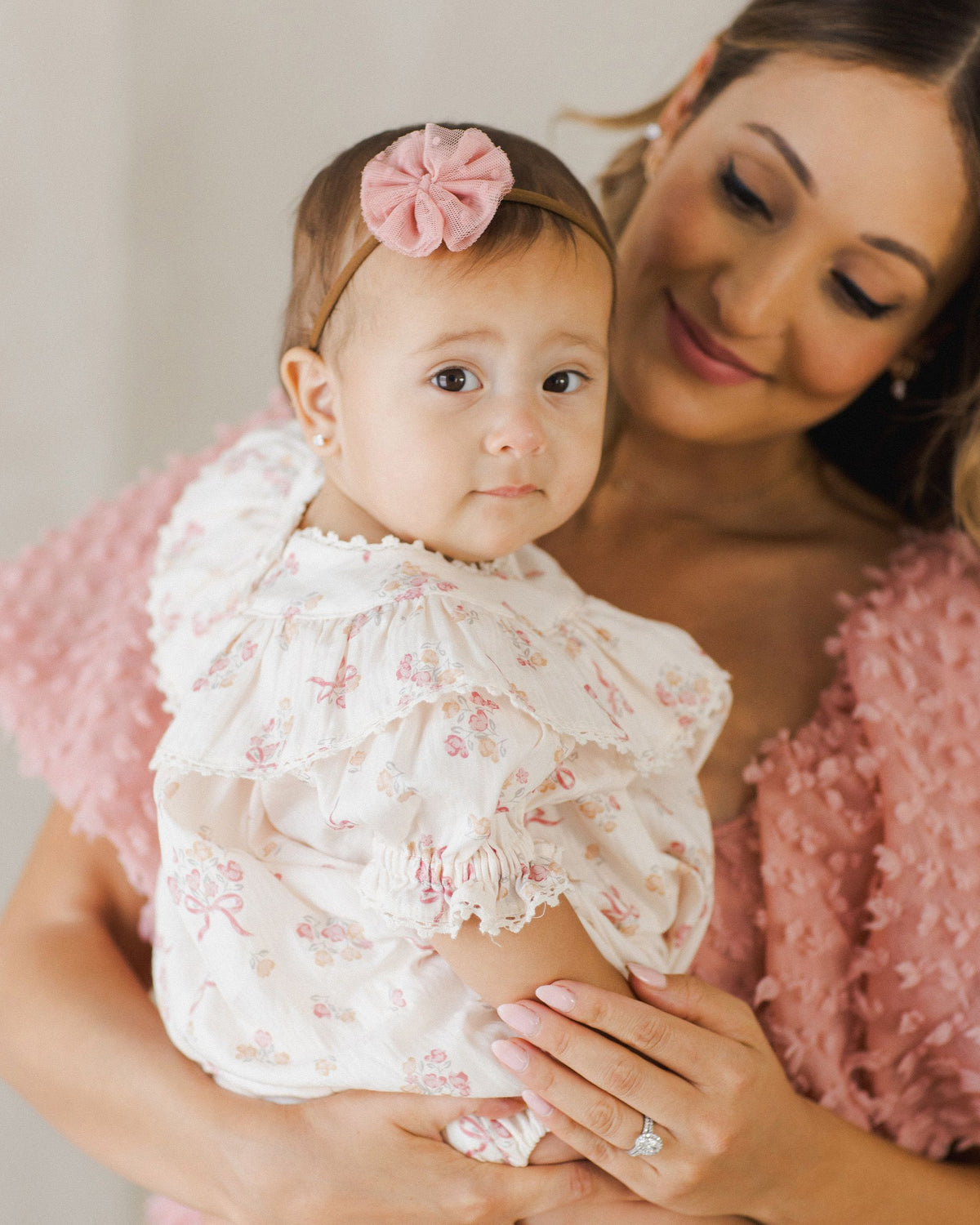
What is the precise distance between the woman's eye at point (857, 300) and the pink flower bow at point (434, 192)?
2.07 ft

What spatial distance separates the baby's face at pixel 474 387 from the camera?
1.00 metres

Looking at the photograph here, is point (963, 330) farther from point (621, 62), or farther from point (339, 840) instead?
point (339, 840)

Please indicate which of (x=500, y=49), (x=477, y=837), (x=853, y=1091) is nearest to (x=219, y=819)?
(x=477, y=837)

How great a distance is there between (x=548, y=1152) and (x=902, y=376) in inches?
48.1

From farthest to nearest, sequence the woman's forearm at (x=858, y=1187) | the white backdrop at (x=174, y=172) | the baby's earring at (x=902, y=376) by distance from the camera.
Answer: the white backdrop at (x=174, y=172), the baby's earring at (x=902, y=376), the woman's forearm at (x=858, y=1187)

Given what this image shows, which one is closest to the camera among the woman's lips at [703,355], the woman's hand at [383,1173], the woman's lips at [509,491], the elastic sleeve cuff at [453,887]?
the elastic sleeve cuff at [453,887]

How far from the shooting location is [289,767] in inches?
39.4

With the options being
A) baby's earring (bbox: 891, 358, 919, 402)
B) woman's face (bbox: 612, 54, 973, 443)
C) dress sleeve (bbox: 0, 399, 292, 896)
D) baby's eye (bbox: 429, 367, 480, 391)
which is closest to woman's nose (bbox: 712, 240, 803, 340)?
woman's face (bbox: 612, 54, 973, 443)

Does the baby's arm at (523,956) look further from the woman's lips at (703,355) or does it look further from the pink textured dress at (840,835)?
the woman's lips at (703,355)

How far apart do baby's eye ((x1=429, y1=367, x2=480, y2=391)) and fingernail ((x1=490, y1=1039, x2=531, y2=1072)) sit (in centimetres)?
59

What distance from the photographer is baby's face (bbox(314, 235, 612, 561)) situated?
100 cm

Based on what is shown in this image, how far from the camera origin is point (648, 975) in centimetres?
117

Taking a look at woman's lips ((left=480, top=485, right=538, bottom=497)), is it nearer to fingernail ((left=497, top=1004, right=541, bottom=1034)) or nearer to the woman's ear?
fingernail ((left=497, top=1004, right=541, bottom=1034))

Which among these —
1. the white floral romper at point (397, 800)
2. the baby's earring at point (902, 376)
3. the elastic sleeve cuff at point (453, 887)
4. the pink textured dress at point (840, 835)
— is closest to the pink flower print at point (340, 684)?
the white floral romper at point (397, 800)
